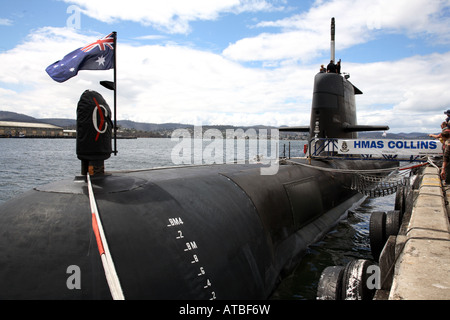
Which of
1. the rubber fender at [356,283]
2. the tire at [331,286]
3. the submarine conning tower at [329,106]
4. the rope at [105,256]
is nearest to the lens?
the rope at [105,256]

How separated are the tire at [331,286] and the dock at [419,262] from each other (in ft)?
2.24

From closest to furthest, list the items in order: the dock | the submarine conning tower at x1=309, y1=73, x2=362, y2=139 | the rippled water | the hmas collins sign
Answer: the dock → the rippled water → the submarine conning tower at x1=309, y1=73, x2=362, y2=139 → the hmas collins sign

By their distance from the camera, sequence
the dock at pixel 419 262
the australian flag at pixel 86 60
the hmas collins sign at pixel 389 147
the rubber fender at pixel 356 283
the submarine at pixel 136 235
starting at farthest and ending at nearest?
the hmas collins sign at pixel 389 147
the australian flag at pixel 86 60
the rubber fender at pixel 356 283
the submarine at pixel 136 235
the dock at pixel 419 262

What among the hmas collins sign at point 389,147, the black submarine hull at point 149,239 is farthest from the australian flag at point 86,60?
the hmas collins sign at point 389,147

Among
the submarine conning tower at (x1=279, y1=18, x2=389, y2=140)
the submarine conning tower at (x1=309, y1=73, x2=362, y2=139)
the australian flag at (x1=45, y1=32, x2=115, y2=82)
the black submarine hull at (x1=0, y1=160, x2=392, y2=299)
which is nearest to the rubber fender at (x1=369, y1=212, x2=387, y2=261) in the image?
the black submarine hull at (x1=0, y1=160, x2=392, y2=299)

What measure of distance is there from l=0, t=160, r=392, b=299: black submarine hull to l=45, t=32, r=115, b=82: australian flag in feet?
5.25

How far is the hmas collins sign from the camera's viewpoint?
15172 millimetres

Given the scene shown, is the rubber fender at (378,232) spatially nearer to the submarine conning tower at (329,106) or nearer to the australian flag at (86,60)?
the australian flag at (86,60)

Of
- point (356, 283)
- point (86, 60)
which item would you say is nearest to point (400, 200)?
point (356, 283)

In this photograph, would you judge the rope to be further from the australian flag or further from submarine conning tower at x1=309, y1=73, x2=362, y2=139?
submarine conning tower at x1=309, y1=73, x2=362, y2=139

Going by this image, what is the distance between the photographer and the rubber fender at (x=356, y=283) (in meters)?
4.36

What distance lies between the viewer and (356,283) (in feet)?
14.4
